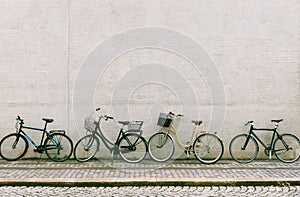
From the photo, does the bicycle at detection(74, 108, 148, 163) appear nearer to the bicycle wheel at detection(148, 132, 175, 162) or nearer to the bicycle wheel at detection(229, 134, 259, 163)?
the bicycle wheel at detection(148, 132, 175, 162)

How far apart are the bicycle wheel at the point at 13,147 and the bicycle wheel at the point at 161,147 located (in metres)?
3.28

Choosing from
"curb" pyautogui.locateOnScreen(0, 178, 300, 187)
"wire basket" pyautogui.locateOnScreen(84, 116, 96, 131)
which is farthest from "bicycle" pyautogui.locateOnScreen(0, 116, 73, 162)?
"curb" pyautogui.locateOnScreen(0, 178, 300, 187)

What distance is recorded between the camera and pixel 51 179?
7840 mm

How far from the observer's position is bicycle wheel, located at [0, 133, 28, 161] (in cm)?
948

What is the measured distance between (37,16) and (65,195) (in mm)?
4996

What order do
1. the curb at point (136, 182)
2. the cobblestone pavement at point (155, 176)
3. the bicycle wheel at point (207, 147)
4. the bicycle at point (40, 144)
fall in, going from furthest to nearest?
the bicycle wheel at point (207, 147) → the bicycle at point (40, 144) → the curb at point (136, 182) → the cobblestone pavement at point (155, 176)

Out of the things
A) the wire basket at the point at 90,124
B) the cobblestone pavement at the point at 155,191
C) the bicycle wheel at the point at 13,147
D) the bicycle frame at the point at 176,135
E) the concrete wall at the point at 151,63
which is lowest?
the cobblestone pavement at the point at 155,191

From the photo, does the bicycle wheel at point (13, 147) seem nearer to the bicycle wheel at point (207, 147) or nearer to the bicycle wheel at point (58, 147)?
the bicycle wheel at point (58, 147)

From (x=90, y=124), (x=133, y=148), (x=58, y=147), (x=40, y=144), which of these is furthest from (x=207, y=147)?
(x=40, y=144)

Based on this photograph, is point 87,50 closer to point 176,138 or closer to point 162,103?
point 162,103

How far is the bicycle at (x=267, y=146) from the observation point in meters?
9.62

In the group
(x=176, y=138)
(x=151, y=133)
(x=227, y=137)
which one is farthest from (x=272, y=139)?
(x=151, y=133)

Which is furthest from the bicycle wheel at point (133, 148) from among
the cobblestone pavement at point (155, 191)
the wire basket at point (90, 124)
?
the cobblestone pavement at point (155, 191)

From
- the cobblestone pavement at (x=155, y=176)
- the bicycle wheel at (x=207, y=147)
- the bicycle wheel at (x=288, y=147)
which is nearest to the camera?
the cobblestone pavement at (x=155, y=176)
